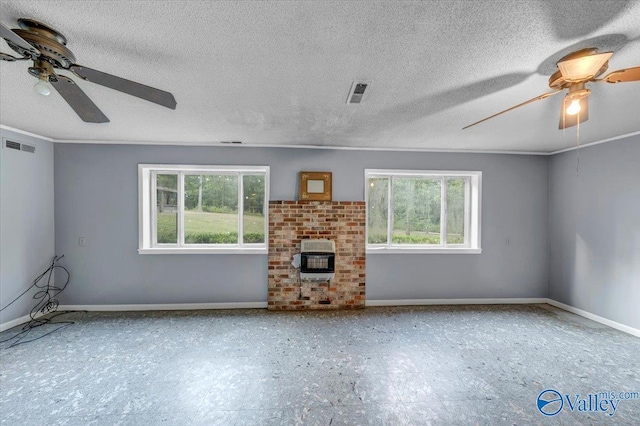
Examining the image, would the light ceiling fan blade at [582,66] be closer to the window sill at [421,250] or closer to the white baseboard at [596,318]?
the window sill at [421,250]

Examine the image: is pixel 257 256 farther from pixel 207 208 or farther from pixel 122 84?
pixel 122 84

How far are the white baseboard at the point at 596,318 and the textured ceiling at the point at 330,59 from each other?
2294 millimetres

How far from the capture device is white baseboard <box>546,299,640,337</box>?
3.14 metres

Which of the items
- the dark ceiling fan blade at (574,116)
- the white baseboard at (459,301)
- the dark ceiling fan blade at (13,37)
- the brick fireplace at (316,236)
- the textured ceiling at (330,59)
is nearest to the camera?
the dark ceiling fan blade at (13,37)

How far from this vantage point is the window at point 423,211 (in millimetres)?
4141

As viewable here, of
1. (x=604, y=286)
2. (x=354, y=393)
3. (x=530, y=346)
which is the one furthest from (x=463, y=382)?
(x=604, y=286)

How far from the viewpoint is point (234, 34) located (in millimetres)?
1400

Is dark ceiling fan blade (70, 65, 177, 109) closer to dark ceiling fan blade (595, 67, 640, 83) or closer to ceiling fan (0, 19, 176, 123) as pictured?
ceiling fan (0, 19, 176, 123)

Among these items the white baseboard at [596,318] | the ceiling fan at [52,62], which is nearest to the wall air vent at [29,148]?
the ceiling fan at [52,62]

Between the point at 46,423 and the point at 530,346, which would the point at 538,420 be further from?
the point at 46,423

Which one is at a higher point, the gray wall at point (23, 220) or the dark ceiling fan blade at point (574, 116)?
the dark ceiling fan blade at point (574, 116)

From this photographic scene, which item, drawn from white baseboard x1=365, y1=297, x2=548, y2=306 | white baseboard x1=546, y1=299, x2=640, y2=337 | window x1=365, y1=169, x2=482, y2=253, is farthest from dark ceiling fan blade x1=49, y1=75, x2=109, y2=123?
white baseboard x1=546, y1=299, x2=640, y2=337

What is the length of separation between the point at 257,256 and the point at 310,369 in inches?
71.9
